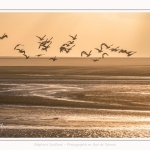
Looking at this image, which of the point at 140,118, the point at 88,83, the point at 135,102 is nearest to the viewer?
the point at 140,118

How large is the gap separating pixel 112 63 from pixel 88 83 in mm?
223

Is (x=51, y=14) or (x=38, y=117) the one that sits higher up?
(x=51, y=14)

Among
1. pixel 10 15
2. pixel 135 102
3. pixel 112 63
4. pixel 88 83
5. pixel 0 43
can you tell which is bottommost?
pixel 135 102

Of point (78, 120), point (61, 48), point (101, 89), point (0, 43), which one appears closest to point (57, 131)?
point (78, 120)

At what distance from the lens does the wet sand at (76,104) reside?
1.62m

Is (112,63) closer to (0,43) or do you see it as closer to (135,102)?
(135,102)

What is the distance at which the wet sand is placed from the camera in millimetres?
1620

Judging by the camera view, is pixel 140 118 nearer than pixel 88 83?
Yes

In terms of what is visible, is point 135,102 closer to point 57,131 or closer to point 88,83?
point 88,83

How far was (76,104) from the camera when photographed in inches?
72.6

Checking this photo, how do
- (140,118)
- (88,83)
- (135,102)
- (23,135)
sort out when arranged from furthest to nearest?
(88,83), (135,102), (140,118), (23,135)

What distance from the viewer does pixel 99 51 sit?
1.83 m

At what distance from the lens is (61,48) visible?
1873 mm

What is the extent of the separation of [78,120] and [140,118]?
1.25ft
